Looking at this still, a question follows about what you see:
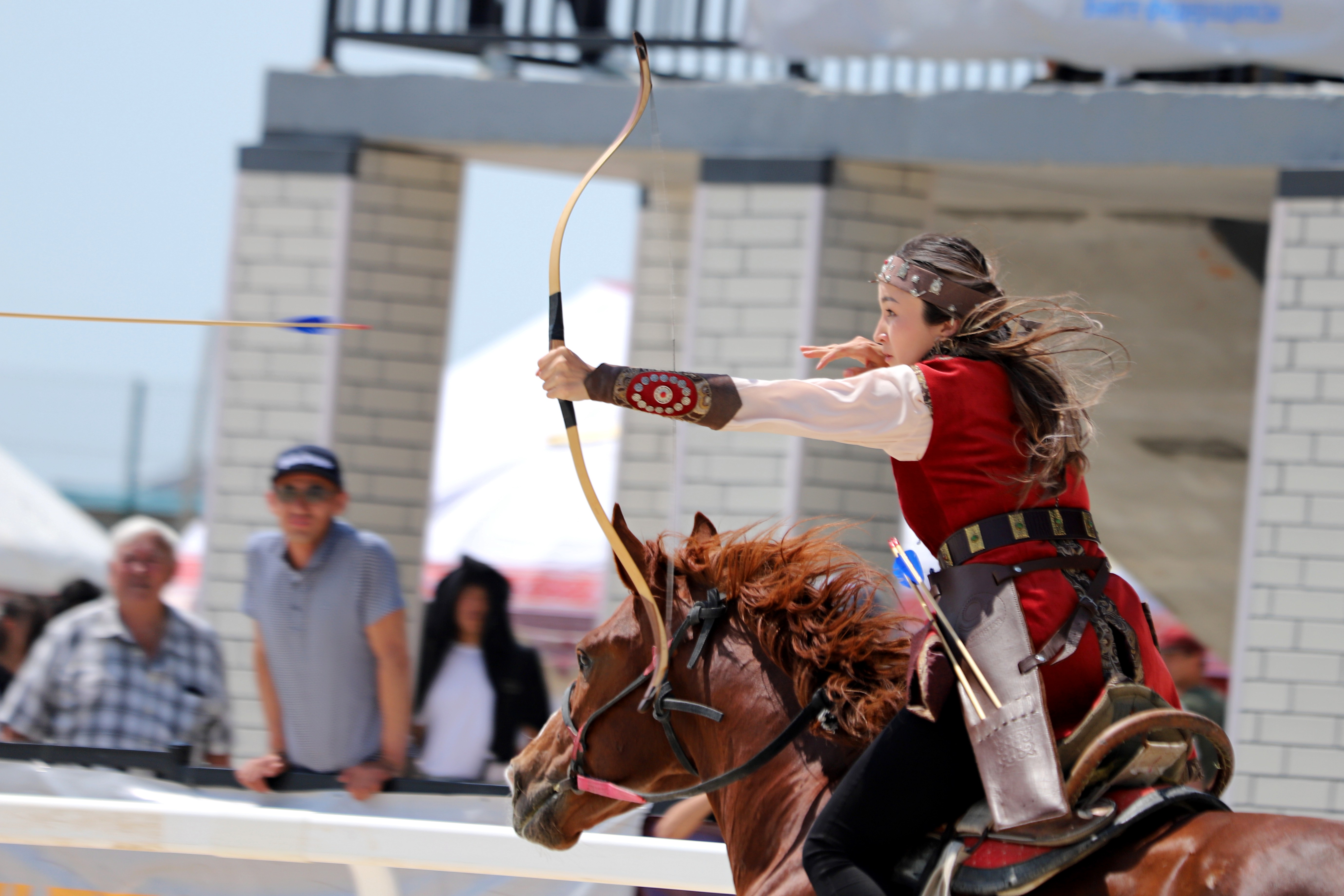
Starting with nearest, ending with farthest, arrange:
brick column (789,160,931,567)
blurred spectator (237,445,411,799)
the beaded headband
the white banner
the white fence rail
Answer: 1. the beaded headband
2. the white fence rail
3. blurred spectator (237,445,411,799)
4. the white banner
5. brick column (789,160,931,567)

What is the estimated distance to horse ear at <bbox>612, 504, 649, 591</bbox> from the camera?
324 centimetres

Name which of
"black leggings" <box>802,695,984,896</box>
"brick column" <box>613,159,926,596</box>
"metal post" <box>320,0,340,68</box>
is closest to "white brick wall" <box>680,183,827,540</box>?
"brick column" <box>613,159,926,596</box>

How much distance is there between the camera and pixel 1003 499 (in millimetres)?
2947

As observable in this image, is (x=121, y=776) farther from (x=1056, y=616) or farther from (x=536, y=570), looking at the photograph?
(x=536, y=570)

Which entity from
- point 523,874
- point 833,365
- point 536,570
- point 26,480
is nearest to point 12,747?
point 523,874

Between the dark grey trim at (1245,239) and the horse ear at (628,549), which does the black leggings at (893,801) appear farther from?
the dark grey trim at (1245,239)

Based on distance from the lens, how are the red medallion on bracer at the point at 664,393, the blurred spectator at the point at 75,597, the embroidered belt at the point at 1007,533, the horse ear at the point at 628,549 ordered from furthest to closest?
the blurred spectator at the point at 75,597
the horse ear at the point at 628,549
the embroidered belt at the point at 1007,533
the red medallion on bracer at the point at 664,393

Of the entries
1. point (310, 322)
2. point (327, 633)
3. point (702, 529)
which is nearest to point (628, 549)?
point (702, 529)

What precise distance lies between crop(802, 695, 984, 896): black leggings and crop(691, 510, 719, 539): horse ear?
2.17ft

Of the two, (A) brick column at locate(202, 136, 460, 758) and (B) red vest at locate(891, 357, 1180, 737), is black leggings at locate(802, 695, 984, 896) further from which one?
(A) brick column at locate(202, 136, 460, 758)

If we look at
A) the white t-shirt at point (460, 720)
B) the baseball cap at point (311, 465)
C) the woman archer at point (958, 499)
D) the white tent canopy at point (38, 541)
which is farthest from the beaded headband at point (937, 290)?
the white tent canopy at point (38, 541)

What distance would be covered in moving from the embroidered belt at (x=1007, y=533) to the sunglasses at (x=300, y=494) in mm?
3143

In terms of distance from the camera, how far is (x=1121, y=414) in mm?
10078

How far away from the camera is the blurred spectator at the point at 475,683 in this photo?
6.09 metres
